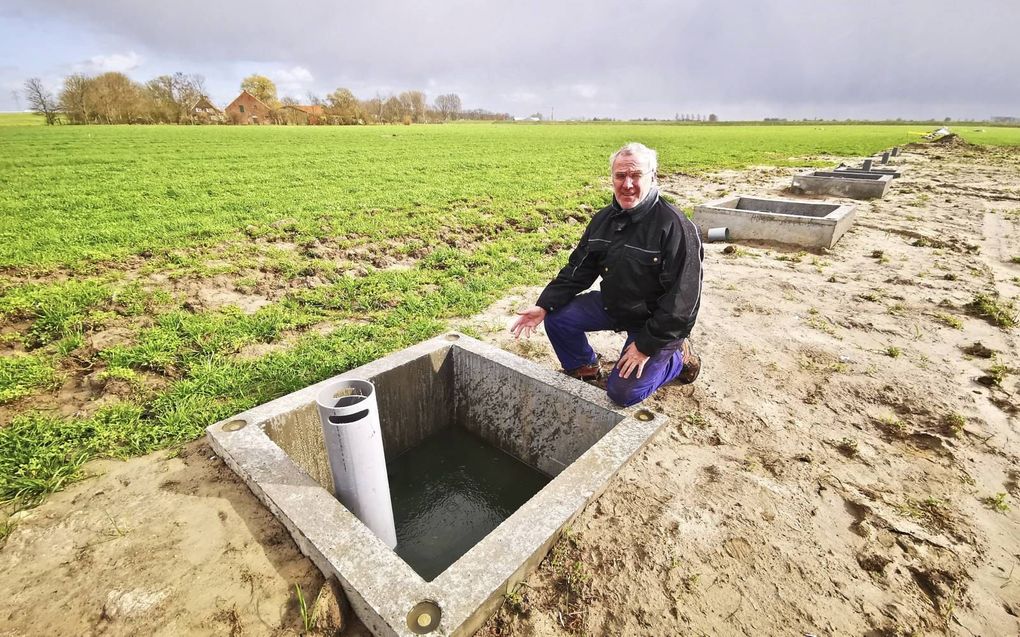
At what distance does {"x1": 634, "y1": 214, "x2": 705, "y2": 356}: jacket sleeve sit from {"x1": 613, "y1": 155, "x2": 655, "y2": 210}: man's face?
335 mm

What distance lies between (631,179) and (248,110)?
300ft

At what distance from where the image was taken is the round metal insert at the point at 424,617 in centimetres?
161

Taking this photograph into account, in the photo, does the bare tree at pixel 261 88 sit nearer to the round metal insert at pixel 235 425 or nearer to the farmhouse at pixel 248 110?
the farmhouse at pixel 248 110

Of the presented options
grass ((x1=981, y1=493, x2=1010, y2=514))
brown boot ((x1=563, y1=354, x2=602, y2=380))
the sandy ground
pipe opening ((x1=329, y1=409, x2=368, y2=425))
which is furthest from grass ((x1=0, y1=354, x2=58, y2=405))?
grass ((x1=981, y1=493, x2=1010, y2=514))

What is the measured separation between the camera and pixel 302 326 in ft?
15.3

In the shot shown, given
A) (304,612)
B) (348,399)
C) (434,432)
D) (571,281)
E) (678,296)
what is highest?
(678,296)

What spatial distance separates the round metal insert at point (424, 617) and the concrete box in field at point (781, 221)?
857 cm

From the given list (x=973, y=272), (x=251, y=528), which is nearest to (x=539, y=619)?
(x=251, y=528)

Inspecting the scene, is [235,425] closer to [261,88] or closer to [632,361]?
[632,361]

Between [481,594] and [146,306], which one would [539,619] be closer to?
[481,594]

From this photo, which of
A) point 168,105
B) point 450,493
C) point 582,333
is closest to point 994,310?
point 582,333

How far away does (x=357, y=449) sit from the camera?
7.75ft

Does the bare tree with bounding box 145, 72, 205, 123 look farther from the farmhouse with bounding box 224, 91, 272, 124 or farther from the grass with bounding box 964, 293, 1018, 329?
the grass with bounding box 964, 293, 1018, 329

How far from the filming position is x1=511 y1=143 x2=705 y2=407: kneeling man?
2.88 metres
